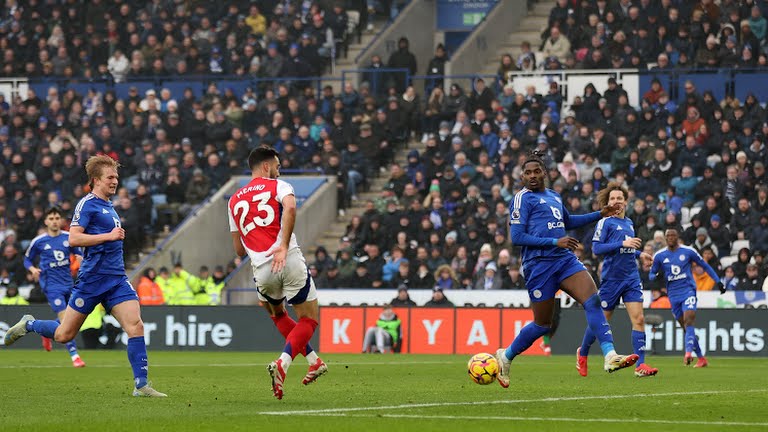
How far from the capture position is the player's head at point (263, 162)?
1291 cm

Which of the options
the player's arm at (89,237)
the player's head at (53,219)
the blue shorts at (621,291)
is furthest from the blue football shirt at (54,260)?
the player's arm at (89,237)

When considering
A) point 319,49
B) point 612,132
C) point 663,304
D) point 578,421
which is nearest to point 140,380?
point 578,421

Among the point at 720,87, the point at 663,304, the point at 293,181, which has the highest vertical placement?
the point at 720,87

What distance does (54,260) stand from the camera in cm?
2292

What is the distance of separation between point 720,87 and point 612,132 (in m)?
3.13

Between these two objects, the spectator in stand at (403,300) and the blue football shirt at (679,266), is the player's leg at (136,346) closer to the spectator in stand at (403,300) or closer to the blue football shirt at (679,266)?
the blue football shirt at (679,266)

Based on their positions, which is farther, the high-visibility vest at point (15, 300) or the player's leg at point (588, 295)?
the high-visibility vest at point (15, 300)

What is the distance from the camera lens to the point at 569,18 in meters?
35.4

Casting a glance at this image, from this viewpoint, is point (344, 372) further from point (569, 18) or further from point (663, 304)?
point (569, 18)

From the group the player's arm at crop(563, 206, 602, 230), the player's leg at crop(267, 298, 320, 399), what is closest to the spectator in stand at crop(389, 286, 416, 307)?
the player's arm at crop(563, 206, 602, 230)

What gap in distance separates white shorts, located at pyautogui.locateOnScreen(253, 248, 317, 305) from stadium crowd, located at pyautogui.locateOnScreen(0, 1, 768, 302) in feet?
52.2

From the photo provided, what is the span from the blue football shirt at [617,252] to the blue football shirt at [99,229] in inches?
291

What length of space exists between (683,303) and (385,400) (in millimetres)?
10262

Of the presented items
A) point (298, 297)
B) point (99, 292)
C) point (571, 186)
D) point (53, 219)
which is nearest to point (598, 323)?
point (298, 297)
